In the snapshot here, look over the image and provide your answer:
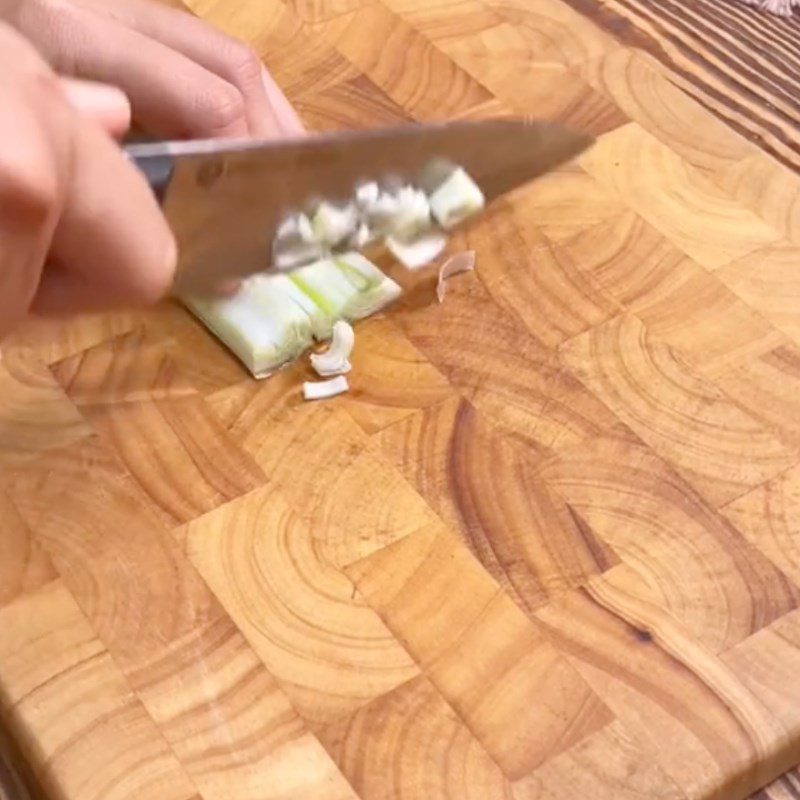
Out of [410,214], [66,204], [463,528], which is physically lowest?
[463,528]

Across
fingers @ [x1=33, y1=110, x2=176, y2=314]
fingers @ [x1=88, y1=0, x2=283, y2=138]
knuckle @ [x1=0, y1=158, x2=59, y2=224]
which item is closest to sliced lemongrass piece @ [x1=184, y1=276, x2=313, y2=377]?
fingers @ [x1=88, y1=0, x2=283, y2=138]

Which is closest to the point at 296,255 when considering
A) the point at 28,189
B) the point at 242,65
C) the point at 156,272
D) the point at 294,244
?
the point at 294,244

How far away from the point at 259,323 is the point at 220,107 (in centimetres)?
14

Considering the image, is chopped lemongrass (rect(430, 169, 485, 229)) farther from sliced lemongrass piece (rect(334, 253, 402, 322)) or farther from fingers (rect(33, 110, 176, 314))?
fingers (rect(33, 110, 176, 314))

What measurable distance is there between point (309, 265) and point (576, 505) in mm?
237

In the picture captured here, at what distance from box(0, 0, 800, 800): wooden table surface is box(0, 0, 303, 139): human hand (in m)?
0.14

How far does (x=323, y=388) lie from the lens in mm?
875

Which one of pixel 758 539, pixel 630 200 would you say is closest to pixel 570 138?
pixel 630 200

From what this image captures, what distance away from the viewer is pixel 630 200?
99 centimetres

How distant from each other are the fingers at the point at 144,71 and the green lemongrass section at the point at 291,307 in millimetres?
114

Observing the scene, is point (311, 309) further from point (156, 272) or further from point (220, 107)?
point (156, 272)

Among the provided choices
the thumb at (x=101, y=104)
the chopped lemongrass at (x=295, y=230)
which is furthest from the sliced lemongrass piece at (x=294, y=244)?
the thumb at (x=101, y=104)

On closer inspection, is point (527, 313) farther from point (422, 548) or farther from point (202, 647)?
point (202, 647)

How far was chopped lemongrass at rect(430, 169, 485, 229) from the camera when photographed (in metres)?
0.89
